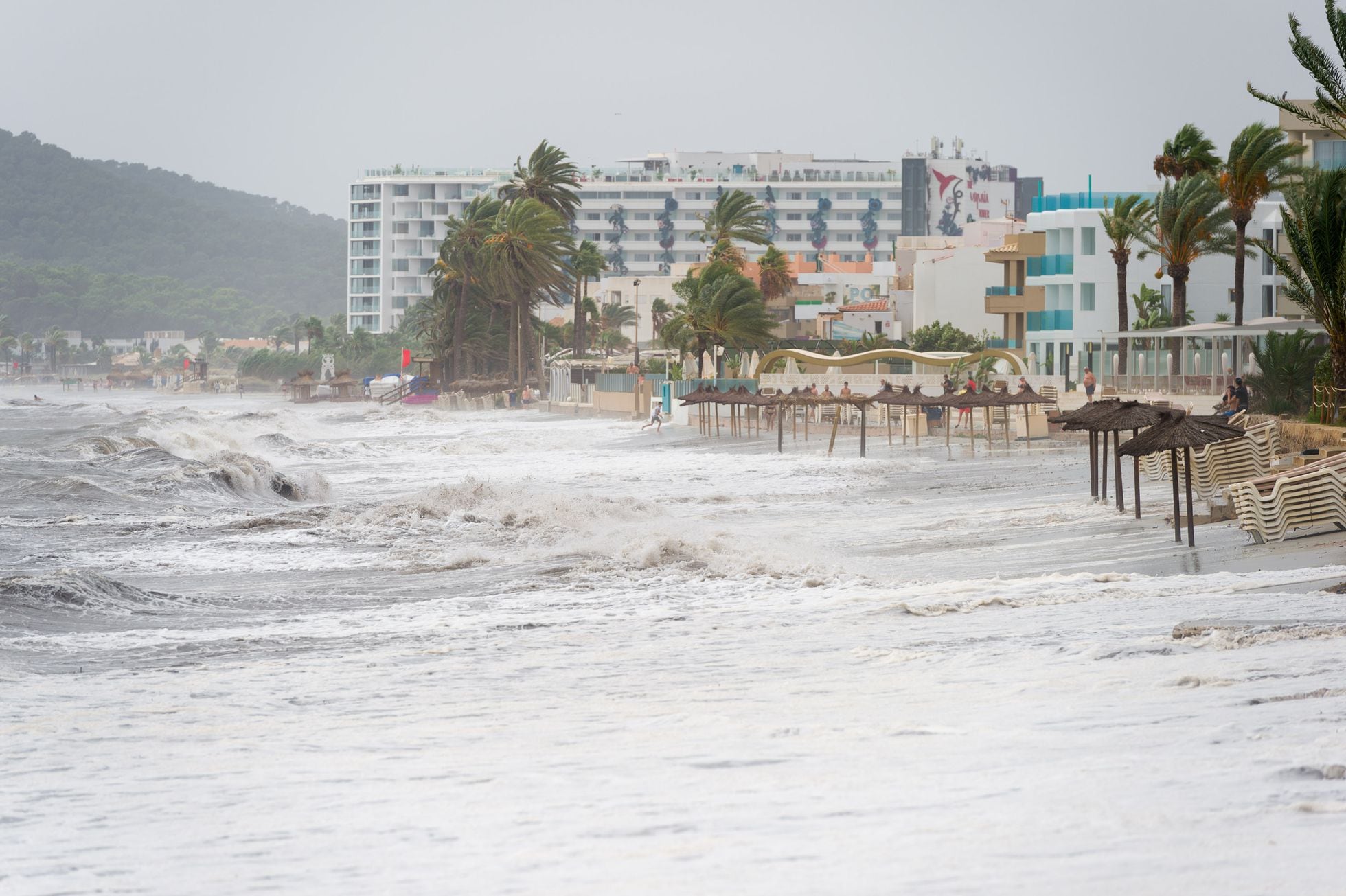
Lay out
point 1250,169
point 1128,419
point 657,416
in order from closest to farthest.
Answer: point 1128,419 < point 1250,169 < point 657,416

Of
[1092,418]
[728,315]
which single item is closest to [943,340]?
[728,315]

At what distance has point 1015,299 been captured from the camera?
64.4 metres

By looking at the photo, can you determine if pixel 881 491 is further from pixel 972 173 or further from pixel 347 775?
pixel 972 173

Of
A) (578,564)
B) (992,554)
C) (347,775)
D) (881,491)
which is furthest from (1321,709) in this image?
(881,491)

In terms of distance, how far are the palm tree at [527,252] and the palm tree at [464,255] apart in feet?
17.4

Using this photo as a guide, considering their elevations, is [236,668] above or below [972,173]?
below

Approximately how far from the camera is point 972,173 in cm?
16725

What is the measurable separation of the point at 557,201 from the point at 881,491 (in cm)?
6621

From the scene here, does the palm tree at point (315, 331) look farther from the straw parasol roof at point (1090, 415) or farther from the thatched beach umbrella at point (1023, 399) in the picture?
the straw parasol roof at point (1090, 415)

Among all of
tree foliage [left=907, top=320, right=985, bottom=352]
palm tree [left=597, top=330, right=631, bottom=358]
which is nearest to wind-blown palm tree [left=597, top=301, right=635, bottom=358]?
palm tree [left=597, top=330, right=631, bottom=358]

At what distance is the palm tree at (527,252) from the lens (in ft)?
263

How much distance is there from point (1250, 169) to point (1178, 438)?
30.3 m

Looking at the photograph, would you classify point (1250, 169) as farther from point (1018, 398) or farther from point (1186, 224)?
point (1018, 398)

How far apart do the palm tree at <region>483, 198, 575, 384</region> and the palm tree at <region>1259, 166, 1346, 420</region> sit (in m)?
56.5
